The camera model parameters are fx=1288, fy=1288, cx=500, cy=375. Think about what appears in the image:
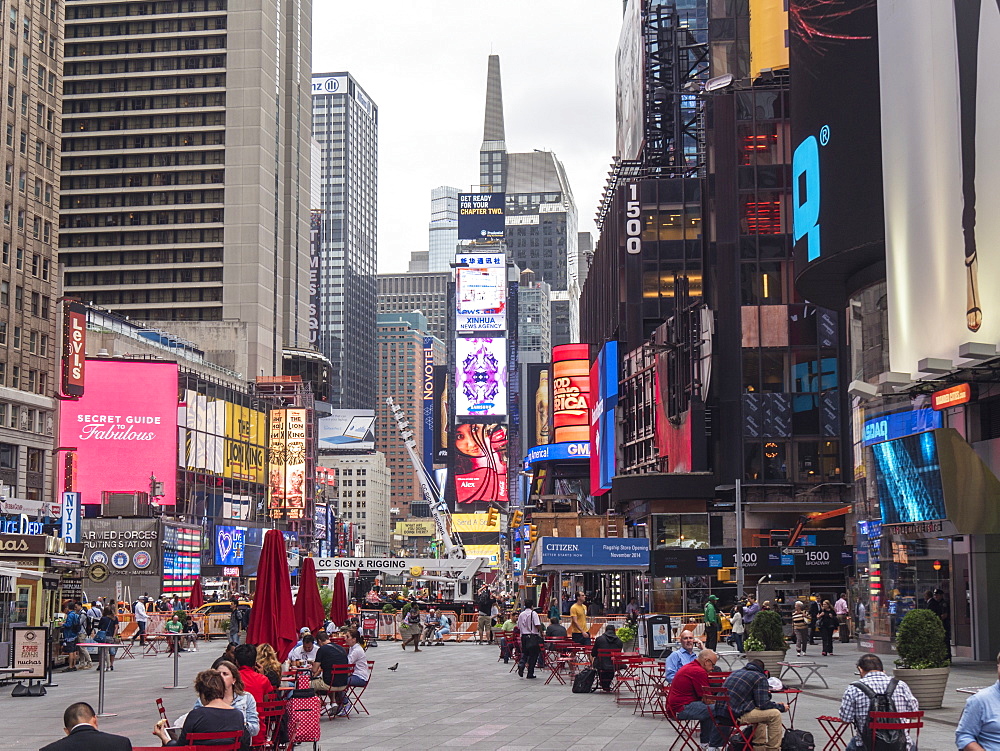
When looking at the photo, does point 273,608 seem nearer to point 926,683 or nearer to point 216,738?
point 216,738

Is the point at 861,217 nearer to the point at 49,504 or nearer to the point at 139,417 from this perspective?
the point at 49,504

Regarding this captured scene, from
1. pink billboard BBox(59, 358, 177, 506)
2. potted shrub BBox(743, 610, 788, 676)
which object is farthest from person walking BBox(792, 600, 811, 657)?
pink billboard BBox(59, 358, 177, 506)

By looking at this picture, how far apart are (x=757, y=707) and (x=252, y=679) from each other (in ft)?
21.2

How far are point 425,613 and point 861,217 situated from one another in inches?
1023

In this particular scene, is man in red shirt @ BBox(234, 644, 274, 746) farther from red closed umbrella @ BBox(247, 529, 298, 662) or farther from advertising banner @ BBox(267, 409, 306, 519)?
advertising banner @ BBox(267, 409, 306, 519)

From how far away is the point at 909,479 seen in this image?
3544cm

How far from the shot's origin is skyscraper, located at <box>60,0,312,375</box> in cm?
13388

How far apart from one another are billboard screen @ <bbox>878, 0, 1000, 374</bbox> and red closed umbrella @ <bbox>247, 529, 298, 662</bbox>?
17.0 metres

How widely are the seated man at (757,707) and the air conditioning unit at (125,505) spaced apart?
7767cm

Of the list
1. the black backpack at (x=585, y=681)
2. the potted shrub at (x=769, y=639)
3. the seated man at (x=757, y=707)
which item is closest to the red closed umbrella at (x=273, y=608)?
the black backpack at (x=585, y=681)

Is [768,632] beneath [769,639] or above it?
above

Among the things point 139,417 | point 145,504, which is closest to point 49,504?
point 145,504

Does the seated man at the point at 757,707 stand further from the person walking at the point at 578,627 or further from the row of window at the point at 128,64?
the row of window at the point at 128,64

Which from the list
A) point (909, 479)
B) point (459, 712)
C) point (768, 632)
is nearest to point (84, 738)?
point (459, 712)
